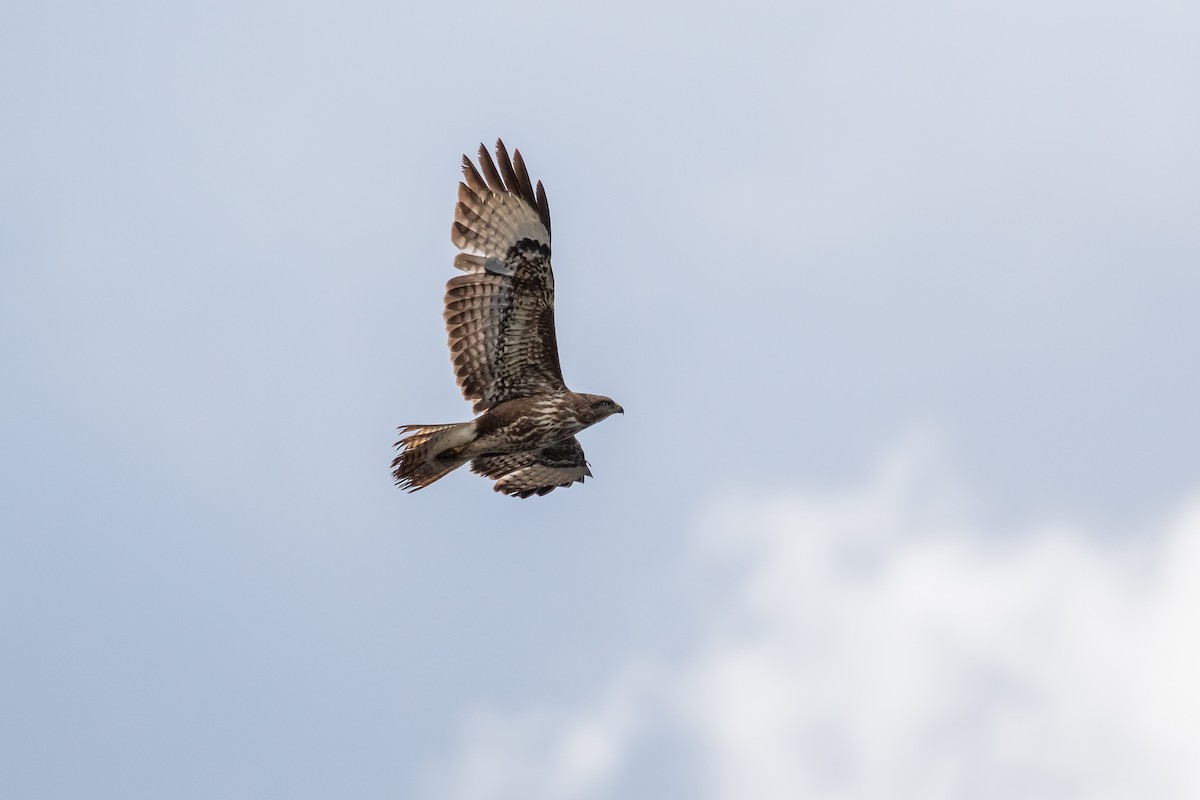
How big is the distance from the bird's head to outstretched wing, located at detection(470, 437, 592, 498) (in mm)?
1582

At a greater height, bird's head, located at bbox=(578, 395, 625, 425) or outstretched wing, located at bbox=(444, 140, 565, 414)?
outstretched wing, located at bbox=(444, 140, 565, 414)

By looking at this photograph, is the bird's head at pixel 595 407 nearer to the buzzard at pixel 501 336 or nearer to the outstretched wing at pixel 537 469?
the buzzard at pixel 501 336

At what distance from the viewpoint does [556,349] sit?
16.9m

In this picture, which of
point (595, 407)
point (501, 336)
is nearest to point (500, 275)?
point (501, 336)

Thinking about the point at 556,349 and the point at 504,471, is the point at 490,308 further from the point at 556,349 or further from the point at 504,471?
the point at 504,471

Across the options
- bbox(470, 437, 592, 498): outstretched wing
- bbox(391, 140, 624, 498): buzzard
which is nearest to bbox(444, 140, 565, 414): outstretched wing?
bbox(391, 140, 624, 498): buzzard

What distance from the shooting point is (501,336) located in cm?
1678

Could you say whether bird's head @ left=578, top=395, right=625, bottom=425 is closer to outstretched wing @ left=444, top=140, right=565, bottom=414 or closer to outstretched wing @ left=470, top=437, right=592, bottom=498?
outstretched wing @ left=444, top=140, right=565, bottom=414

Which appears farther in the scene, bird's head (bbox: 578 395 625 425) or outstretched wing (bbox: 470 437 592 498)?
outstretched wing (bbox: 470 437 592 498)

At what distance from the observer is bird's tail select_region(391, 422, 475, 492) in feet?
54.3

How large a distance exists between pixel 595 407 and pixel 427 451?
1785mm

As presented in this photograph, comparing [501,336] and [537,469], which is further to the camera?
[537,469]

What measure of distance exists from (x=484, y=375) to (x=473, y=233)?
1.47 metres

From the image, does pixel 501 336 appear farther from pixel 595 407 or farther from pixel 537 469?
pixel 537 469
